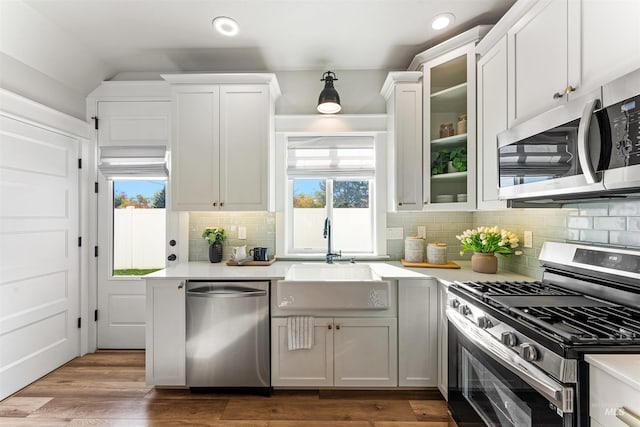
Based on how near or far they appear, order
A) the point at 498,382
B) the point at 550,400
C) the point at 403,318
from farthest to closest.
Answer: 1. the point at 403,318
2. the point at 498,382
3. the point at 550,400

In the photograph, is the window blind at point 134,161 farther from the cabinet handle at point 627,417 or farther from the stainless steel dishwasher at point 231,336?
the cabinet handle at point 627,417

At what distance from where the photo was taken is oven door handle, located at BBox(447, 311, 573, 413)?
1.00 metres

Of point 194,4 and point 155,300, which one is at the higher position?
point 194,4

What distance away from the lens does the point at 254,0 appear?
207cm

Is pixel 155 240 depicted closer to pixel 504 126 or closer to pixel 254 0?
pixel 254 0

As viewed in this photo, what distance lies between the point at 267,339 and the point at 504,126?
2.10 metres

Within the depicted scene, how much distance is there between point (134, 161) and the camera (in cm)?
291

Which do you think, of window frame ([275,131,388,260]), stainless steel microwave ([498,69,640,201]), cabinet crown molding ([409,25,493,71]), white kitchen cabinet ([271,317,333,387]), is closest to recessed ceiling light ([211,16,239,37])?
window frame ([275,131,388,260])

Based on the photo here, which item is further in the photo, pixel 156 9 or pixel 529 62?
pixel 156 9

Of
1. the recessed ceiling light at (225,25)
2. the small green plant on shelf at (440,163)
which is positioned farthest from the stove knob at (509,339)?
the recessed ceiling light at (225,25)

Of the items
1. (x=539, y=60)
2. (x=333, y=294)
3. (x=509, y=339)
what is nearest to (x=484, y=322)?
(x=509, y=339)

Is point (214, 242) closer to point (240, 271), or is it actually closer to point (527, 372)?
point (240, 271)

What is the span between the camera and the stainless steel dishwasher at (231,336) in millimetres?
2211

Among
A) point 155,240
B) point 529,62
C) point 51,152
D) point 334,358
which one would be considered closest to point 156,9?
point 51,152
